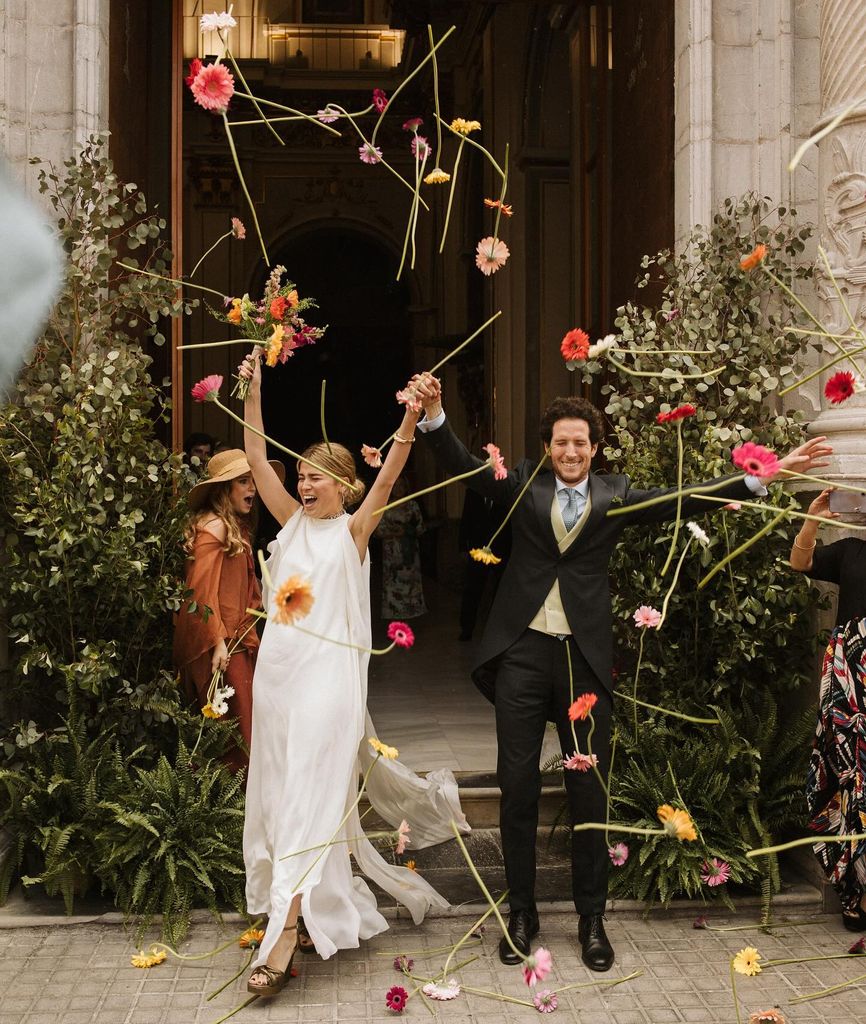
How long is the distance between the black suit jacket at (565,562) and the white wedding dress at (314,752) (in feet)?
1.73

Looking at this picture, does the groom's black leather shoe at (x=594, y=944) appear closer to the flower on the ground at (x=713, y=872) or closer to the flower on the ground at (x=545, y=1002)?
the flower on the ground at (x=545, y=1002)

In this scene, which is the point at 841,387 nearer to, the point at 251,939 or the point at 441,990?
the point at 441,990

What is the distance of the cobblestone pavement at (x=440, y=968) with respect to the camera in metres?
4.09

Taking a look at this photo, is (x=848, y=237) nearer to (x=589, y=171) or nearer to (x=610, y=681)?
(x=610, y=681)

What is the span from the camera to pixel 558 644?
458cm

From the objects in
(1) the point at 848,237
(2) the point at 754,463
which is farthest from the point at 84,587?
(1) the point at 848,237

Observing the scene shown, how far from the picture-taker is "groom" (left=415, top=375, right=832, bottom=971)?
4.56 metres

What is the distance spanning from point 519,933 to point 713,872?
2.99 ft

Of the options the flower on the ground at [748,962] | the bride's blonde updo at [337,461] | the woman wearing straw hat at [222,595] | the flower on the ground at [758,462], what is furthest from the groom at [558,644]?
the flower on the ground at [758,462]

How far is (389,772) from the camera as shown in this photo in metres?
5.16

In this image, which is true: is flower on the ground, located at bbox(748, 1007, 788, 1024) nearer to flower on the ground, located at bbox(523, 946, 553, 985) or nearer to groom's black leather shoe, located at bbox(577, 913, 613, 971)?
groom's black leather shoe, located at bbox(577, 913, 613, 971)

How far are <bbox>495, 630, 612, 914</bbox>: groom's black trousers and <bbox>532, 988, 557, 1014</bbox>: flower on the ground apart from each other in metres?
0.52

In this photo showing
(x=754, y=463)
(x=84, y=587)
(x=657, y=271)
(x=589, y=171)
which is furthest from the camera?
(x=589, y=171)

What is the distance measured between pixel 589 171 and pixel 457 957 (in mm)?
5892
